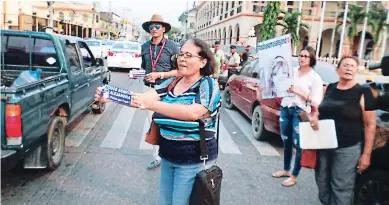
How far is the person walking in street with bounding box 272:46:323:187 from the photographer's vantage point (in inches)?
150

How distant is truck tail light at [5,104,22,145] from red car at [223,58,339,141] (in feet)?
10.2

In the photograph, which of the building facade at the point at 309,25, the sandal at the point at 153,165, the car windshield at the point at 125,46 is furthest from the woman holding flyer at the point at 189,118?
the building facade at the point at 309,25

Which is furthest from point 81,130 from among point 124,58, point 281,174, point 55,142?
point 124,58

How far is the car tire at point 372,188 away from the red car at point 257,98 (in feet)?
6.86

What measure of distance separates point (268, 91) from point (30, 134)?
2566 mm

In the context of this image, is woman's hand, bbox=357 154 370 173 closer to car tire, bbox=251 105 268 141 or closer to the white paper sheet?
the white paper sheet

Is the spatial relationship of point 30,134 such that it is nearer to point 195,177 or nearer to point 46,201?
point 46,201

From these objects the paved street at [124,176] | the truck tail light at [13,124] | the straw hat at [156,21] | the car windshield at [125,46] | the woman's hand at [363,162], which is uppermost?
the car windshield at [125,46]

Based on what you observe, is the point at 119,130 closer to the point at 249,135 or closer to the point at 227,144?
the point at 227,144

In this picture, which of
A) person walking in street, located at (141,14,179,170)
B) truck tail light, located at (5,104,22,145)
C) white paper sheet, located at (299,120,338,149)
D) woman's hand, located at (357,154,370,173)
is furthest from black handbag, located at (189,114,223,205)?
person walking in street, located at (141,14,179,170)

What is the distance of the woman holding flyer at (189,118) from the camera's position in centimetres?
206

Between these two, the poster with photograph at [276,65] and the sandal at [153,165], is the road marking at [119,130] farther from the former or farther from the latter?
the poster with photograph at [276,65]

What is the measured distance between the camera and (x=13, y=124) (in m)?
3.06

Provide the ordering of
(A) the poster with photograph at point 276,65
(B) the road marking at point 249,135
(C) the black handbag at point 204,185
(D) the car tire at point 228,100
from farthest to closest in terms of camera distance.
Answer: (D) the car tire at point 228,100, (B) the road marking at point 249,135, (A) the poster with photograph at point 276,65, (C) the black handbag at point 204,185
